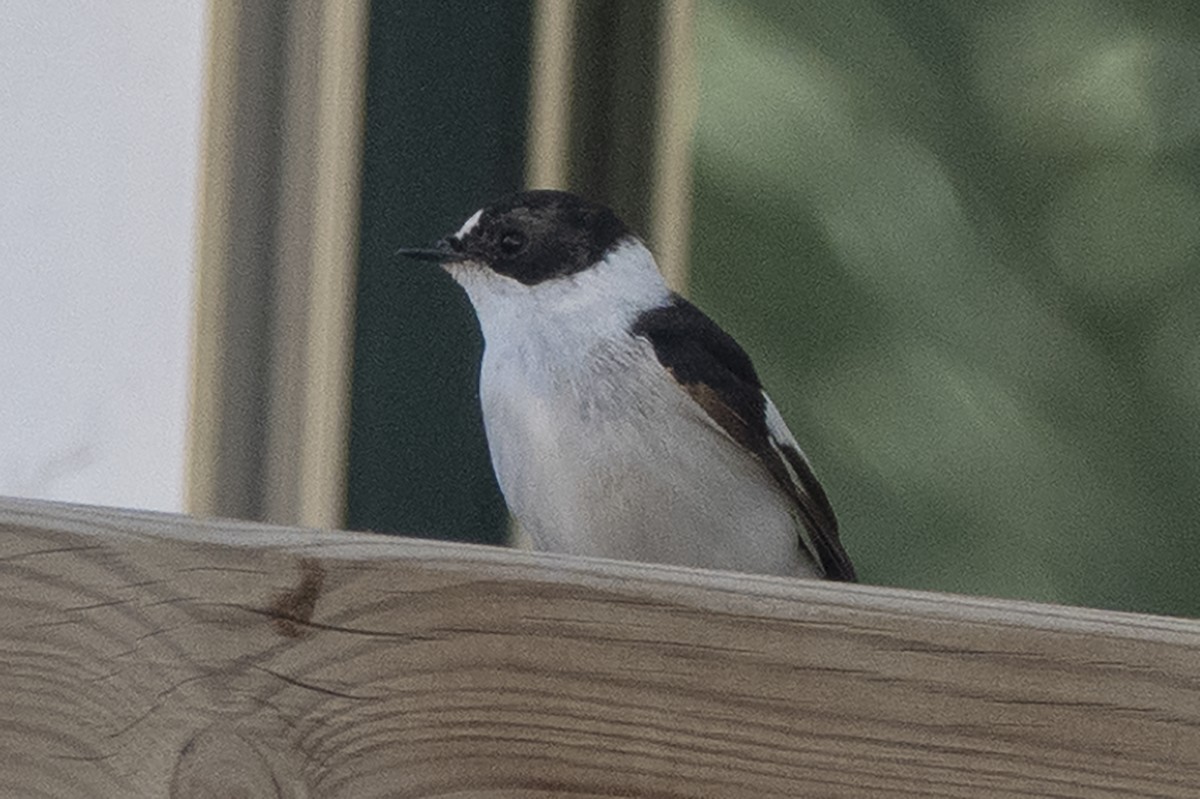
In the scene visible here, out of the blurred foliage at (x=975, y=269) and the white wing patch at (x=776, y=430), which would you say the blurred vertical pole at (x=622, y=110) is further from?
the white wing patch at (x=776, y=430)

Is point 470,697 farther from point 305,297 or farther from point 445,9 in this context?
point 445,9

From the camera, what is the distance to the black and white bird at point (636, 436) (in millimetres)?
1473

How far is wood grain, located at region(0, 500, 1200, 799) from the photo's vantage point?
0.76 meters

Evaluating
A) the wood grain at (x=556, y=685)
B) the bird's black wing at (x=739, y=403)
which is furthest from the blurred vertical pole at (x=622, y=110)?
the wood grain at (x=556, y=685)

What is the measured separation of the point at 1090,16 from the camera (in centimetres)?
199

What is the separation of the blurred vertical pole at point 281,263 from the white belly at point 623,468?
0.99 feet

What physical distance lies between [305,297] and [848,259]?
530mm

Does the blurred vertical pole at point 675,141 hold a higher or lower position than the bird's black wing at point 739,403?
higher

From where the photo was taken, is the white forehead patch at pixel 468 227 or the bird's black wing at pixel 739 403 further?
the white forehead patch at pixel 468 227

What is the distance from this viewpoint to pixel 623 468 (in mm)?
1470

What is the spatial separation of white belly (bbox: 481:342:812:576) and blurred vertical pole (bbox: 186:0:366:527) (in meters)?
0.30

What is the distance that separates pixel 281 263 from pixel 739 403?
1.67 ft

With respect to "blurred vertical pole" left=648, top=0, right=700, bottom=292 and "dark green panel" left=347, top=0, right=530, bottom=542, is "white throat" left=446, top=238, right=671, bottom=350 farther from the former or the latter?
"blurred vertical pole" left=648, top=0, right=700, bottom=292

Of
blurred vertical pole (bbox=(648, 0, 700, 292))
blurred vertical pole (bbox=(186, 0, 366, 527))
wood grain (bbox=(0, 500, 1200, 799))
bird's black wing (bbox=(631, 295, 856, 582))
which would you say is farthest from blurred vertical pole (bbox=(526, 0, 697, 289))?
wood grain (bbox=(0, 500, 1200, 799))
